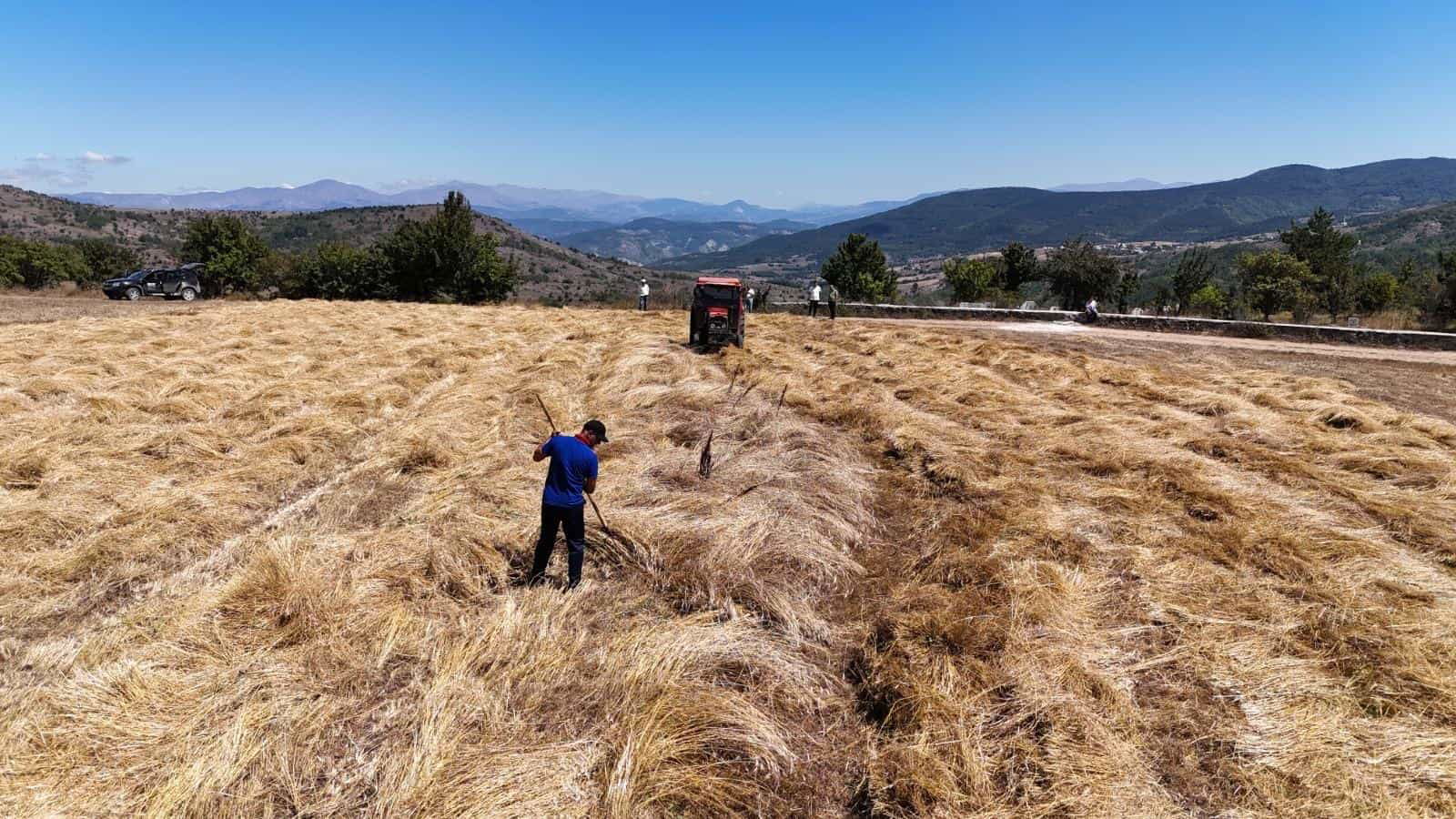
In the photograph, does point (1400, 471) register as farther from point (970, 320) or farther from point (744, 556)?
point (970, 320)

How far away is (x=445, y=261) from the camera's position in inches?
1172

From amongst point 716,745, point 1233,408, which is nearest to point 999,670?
point 716,745

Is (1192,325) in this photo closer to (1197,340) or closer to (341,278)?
(1197,340)

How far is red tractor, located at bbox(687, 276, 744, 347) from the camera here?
53.7ft

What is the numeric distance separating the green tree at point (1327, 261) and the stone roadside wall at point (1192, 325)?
849cm

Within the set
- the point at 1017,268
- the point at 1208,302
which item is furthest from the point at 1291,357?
the point at 1017,268

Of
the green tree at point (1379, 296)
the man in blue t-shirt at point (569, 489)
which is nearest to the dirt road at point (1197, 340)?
the green tree at point (1379, 296)

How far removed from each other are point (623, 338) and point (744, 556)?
13.5 metres

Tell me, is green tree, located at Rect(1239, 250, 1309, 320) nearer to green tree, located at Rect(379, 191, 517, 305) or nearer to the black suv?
green tree, located at Rect(379, 191, 517, 305)

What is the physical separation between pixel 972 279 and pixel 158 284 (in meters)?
40.3

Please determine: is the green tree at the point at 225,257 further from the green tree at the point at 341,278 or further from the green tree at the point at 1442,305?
the green tree at the point at 1442,305

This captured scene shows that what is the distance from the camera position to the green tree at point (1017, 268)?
37406 millimetres

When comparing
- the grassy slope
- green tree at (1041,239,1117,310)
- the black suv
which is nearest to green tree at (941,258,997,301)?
green tree at (1041,239,1117,310)

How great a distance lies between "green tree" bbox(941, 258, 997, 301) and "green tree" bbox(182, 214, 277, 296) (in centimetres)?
3687
